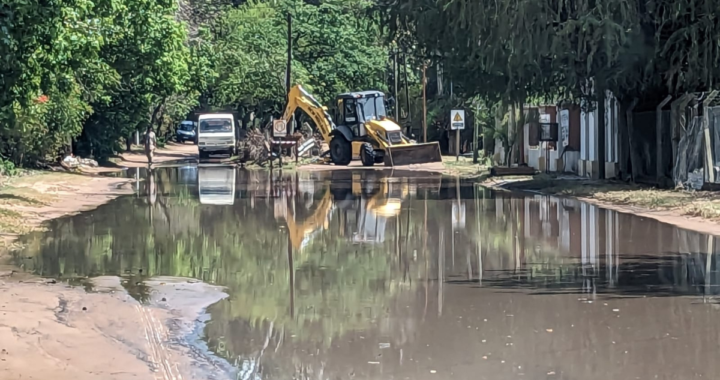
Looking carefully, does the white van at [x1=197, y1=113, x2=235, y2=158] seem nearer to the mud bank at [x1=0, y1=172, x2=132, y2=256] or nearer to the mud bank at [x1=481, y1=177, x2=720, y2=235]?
the mud bank at [x1=0, y1=172, x2=132, y2=256]

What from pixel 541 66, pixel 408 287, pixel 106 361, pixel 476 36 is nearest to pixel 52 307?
pixel 106 361

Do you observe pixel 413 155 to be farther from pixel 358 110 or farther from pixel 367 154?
pixel 358 110

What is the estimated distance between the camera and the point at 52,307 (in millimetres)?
10008

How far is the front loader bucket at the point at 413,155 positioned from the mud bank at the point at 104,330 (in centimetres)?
3241

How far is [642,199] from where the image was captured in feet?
71.7

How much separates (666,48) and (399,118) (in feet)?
128

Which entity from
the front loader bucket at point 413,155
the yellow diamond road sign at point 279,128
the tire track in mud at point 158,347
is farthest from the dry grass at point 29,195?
the front loader bucket at point 413,155

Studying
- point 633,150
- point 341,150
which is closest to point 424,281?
point 633,150

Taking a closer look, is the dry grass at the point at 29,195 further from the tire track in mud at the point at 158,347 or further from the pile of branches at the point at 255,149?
the pile of branches at the point at 255,149

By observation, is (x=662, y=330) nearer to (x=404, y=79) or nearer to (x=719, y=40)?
(x=719, y=40)

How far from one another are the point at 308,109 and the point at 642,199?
27.7 metres

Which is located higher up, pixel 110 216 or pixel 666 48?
pixel 666 48

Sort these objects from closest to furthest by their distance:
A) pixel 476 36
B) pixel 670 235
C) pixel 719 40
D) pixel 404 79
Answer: pixel 670 235 → pixel 719 40 → pixel 476 36 → pixel 404 79

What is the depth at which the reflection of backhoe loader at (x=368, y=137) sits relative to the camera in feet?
146
